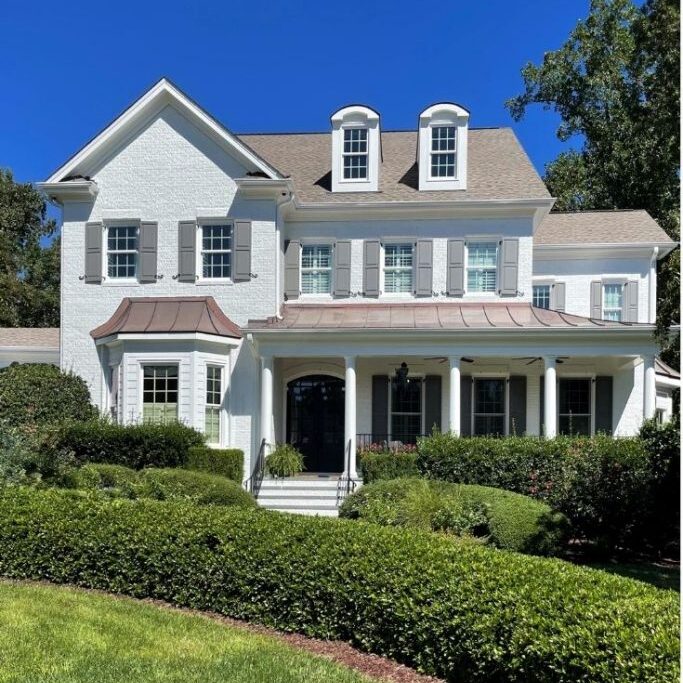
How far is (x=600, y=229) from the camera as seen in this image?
69.1ft

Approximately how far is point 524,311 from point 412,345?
10.6 feet

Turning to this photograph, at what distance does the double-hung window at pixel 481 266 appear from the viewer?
58.3 ft

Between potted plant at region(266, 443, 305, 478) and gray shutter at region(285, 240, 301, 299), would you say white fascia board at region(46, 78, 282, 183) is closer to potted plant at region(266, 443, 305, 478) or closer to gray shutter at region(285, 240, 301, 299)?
gray shutter at region(285, 240, 301, 299)

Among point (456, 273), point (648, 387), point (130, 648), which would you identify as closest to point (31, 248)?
point (456, 273)

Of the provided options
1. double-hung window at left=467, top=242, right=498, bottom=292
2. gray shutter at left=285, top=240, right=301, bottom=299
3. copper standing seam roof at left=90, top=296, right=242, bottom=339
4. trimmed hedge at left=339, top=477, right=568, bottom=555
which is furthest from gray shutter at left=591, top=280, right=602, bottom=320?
trimmed hedge at left=339, top=477, right=568, bottom=555

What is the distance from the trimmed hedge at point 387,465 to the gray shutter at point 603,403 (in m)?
6.06

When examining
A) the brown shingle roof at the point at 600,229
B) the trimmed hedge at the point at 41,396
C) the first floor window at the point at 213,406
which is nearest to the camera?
the trimmed hedge at the point at 41,396

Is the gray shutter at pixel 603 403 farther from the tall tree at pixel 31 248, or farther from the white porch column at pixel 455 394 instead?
the tall tree at pixel 31 248

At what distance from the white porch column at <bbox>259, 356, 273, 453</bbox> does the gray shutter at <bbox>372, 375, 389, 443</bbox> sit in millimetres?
2839

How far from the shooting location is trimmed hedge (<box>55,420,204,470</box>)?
14.6 m

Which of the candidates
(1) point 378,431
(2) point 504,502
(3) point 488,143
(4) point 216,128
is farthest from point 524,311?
(4) point 216,128

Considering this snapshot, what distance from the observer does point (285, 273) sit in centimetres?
1797

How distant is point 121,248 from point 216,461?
6.35 m

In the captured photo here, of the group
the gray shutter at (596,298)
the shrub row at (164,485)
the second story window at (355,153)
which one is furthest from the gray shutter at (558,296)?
the shrub row at (164,485)
